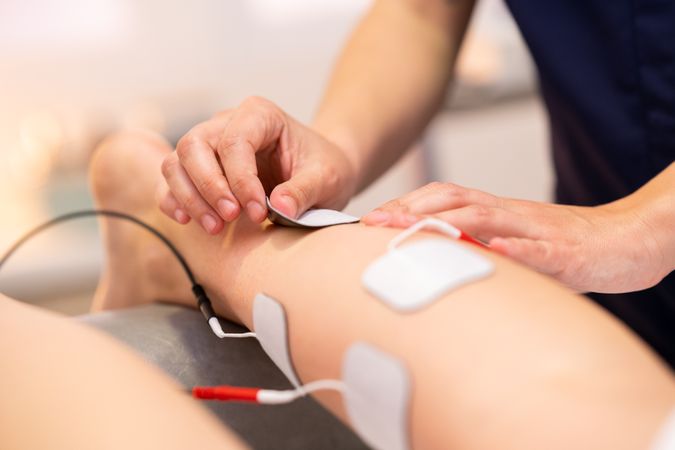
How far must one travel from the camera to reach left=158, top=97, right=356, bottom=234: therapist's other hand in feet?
2.40

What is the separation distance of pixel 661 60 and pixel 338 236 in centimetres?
52

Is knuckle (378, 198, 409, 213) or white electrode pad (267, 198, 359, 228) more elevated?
knuckle (378, 198, 409, 213)

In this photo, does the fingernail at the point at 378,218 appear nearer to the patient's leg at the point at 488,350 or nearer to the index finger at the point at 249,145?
the patient's leg at the point at 488,350

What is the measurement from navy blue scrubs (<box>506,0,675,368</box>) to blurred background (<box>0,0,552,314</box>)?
1.09m

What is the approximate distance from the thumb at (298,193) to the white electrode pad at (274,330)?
0.31 ft

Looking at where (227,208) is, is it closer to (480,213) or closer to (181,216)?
(181,216)

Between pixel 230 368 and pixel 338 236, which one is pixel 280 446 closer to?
pixel 230 368

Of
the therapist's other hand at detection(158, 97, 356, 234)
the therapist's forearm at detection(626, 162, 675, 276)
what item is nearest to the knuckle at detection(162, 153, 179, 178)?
the therapist's other hand at detection(158, 97, 356, 234)

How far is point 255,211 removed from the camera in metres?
0.72

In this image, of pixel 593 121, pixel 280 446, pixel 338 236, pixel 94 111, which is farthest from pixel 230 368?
pixel 94 111

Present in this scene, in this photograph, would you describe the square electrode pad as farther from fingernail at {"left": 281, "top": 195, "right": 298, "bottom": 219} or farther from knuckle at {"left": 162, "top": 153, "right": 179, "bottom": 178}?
knuckle at {"left": 162, "top": 153, "right": 179, "bottom": 178}

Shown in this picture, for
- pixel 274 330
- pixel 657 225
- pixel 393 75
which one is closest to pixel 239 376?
pixel 274 330

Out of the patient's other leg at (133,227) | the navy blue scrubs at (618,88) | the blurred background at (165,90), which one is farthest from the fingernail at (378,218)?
the blurred background at (165,90)

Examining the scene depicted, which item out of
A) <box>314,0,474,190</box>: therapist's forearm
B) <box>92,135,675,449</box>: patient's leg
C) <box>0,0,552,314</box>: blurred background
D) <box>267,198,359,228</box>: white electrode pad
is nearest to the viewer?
<box>92,135,675,449</box>: patient's leg
